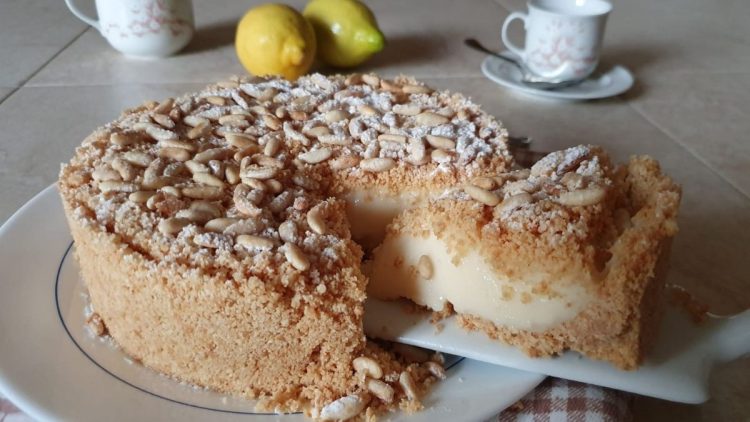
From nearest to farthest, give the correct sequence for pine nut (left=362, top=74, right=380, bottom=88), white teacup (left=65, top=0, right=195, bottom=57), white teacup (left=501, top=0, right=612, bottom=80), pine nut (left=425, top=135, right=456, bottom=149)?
pine nut (left=425, top=135, right=456, bottom=149), pine nut (left=362, top=74, right=380, bottom=88), white teacup (left=501, top=0, right=612, bottom=80), white teacup (left=65, top=0, right=195, bottom=57)

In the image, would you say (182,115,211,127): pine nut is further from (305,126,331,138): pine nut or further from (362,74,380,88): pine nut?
(362,74,380,88): pine nut

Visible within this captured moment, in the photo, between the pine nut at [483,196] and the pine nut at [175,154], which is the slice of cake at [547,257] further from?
the pine nut at [175,154]

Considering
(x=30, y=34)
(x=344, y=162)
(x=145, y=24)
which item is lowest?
(x=30, y=34)

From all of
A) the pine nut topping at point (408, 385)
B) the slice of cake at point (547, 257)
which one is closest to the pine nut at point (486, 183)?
the slice of cake at point (547, 257)

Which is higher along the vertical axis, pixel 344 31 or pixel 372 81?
pixel 372 81

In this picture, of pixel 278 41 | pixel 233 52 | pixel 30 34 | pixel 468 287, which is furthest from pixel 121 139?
pixel 30 34

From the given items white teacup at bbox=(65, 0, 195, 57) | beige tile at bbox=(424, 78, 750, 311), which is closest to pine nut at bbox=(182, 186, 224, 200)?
beige tile at bbox=(424, 78, 750, 311)

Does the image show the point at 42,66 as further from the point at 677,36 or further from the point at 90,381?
the point at 677,36
